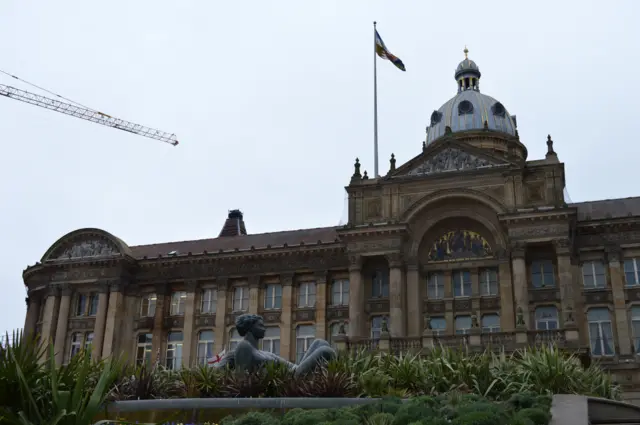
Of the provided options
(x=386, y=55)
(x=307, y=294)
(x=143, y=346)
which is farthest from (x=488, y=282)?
(x=143, y=346)

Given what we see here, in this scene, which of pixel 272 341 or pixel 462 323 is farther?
pixel 272 341

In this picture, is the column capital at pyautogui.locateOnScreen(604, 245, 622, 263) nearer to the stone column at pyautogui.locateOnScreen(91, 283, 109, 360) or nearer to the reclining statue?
the reclining statue

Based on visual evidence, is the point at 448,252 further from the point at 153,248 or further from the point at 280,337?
→ the point at 153,248

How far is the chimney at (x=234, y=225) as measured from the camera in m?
65.8

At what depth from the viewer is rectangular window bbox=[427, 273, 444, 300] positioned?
43562 millimetres

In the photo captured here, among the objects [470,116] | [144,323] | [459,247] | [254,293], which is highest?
[470,116]

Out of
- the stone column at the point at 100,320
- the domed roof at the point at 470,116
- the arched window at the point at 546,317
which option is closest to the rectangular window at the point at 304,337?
the stone column at the point at 100,320

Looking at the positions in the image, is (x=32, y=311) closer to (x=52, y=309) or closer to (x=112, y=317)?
(x=52, y=309)

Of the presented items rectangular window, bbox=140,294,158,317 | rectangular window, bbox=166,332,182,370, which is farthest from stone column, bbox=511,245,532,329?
rectangular window, bbox=140,294,158,317

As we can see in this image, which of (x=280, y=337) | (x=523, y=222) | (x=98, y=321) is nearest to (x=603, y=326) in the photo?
(x=523, y=222)

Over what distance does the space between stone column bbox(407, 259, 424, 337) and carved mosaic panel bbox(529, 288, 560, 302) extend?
6.30 m

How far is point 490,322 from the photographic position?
42.4 meters

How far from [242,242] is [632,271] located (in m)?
27.1

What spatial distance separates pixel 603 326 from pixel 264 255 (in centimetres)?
2134
